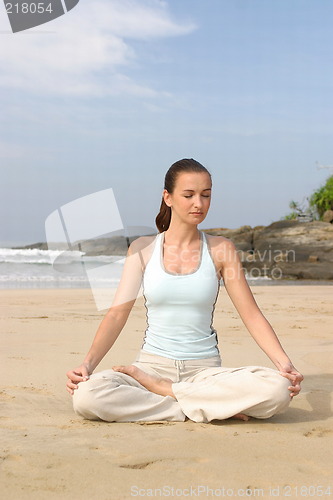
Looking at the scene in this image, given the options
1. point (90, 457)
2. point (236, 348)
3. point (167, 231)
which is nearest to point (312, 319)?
point (236, 348)

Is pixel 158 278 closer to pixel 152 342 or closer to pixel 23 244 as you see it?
pixel 152 342

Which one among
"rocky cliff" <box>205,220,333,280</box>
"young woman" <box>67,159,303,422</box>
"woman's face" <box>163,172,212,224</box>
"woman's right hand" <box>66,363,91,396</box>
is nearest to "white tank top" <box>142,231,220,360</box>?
"young woman" <box>67,159,303,422</box>

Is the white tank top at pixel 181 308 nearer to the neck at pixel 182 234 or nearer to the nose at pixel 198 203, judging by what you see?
the neck at pixel 182 234

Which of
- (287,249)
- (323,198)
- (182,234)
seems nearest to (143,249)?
(182,234)

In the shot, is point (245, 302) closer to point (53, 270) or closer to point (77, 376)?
point (77, 376)

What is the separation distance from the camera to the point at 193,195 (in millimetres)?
3287

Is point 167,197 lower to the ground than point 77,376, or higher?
higher

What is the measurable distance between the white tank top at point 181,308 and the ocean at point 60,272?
959cm

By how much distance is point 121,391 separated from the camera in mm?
3125

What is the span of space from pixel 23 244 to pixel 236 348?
25081mm

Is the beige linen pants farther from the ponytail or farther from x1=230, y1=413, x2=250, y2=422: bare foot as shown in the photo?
the ponytail

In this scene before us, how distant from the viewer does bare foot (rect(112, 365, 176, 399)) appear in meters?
3.27

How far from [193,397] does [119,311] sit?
62 cm

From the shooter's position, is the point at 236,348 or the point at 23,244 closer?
the point at 236,348
